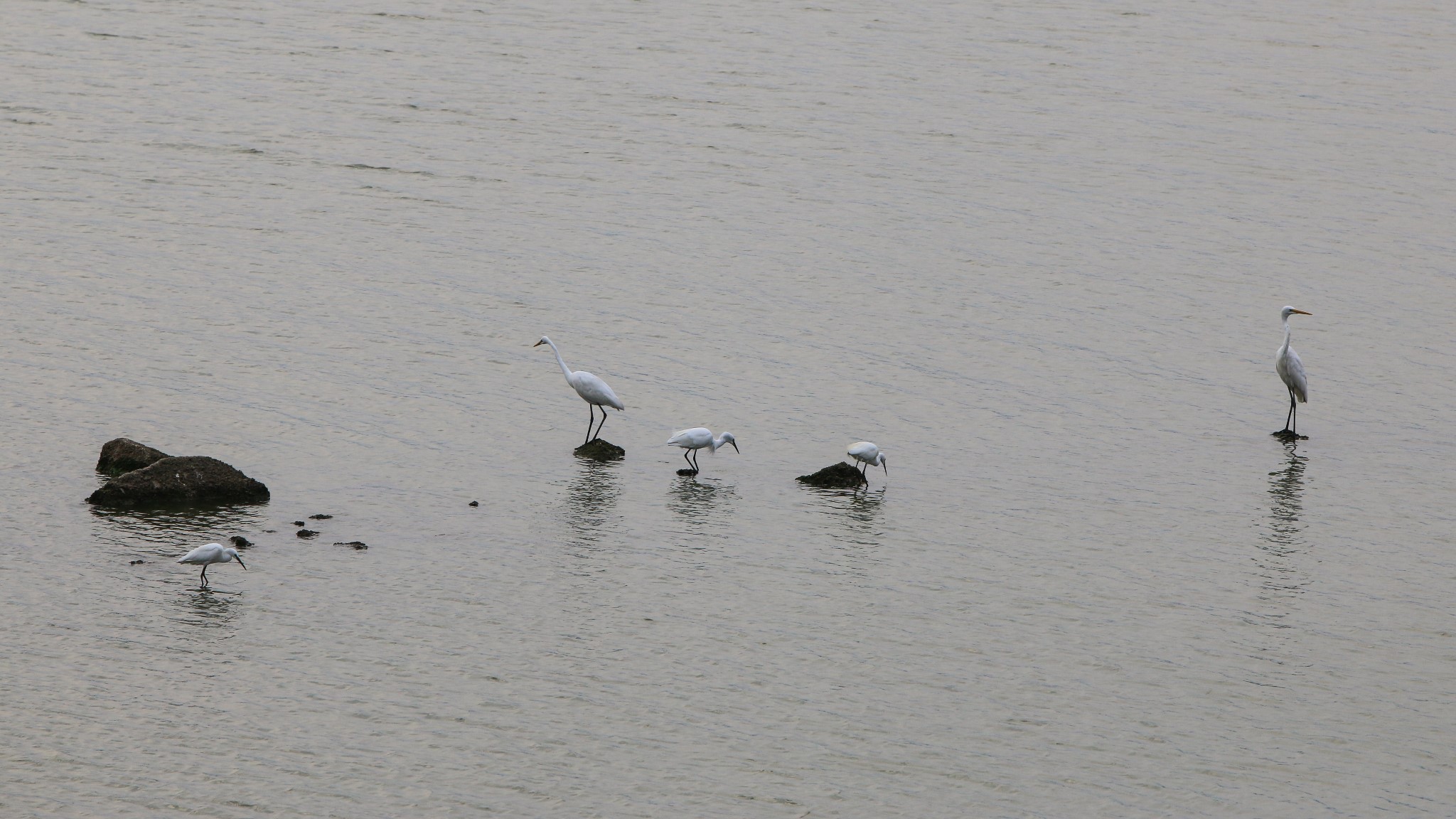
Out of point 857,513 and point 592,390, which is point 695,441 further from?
point 857,513

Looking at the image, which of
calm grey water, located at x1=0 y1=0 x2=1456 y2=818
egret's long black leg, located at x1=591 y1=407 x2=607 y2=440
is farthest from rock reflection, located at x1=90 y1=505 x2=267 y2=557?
egret's long black leg, located at x1=591 y1=407 x2=607 y2=440

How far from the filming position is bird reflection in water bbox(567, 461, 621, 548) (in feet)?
55.9

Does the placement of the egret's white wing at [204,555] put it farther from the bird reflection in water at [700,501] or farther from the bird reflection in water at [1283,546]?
the bird reflection in water at [1283,546]

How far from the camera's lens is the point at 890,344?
84.8 ft

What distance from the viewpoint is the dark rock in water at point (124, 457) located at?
17.2 m

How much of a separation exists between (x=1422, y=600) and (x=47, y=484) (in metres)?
14.2

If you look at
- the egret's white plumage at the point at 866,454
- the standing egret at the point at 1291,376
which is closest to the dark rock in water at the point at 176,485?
the egret's white plumage at the point at 866,454

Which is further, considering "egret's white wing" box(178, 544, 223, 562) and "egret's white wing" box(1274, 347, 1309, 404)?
"egret's white wing" box(1274, 347, 1309, 404)

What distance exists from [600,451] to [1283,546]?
7974 mm

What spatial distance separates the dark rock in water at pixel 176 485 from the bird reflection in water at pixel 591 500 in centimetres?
346

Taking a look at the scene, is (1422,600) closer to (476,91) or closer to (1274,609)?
(1274,609)

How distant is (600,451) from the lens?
65.1 ft

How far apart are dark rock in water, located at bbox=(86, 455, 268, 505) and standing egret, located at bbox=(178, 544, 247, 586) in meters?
2.17

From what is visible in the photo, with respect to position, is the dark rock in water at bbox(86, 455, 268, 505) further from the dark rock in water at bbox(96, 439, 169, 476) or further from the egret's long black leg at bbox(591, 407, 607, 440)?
the egret's long black leg at bbox(591, 407, 607, 440)
